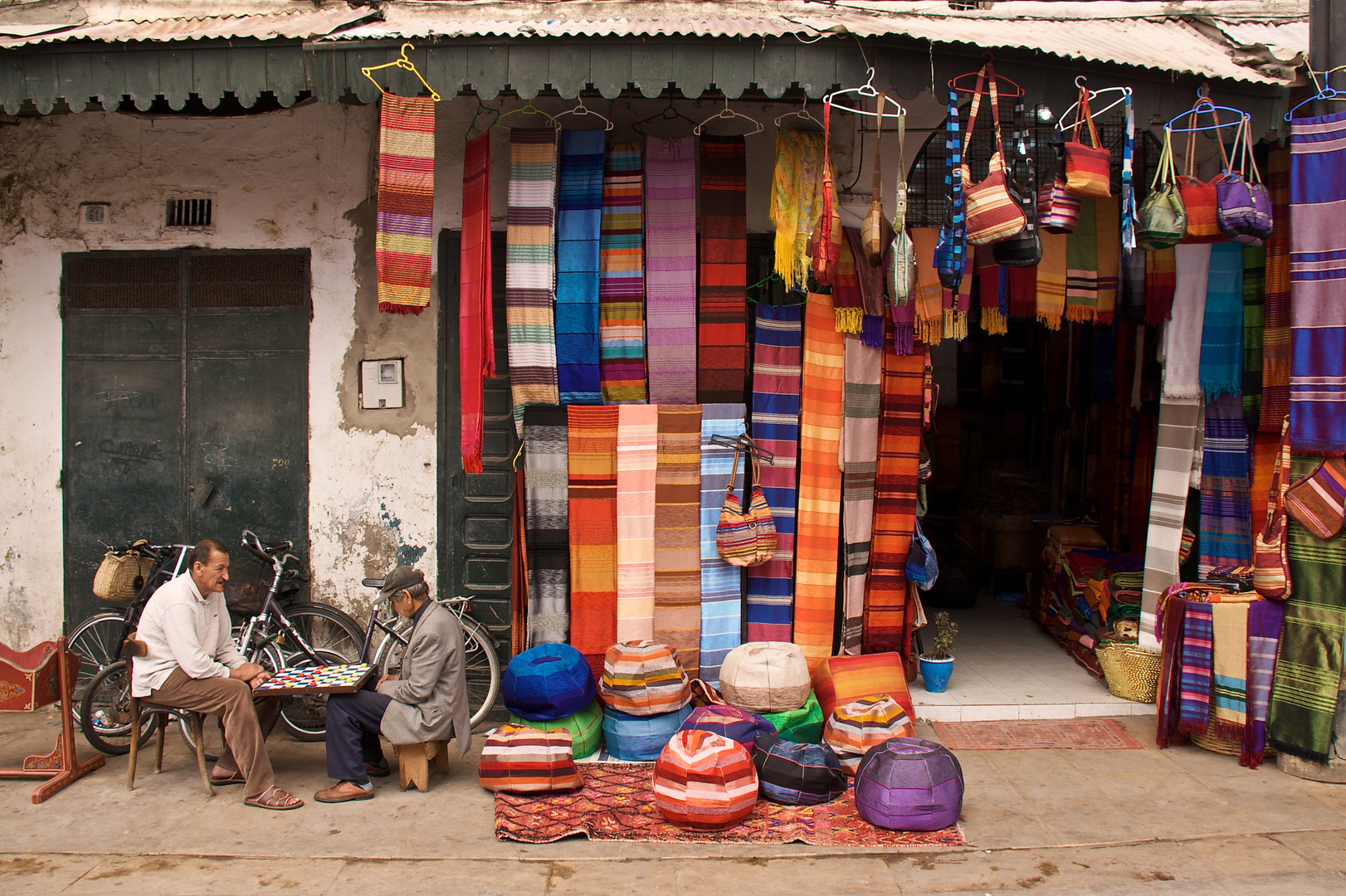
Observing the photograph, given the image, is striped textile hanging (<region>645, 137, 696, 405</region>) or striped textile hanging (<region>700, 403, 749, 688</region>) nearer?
striped textile hanging (<region>645, 137, 696, 405</region>)

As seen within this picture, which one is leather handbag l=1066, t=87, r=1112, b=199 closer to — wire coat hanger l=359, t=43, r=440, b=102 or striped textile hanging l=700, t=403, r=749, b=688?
striped textile hanging l=700, t=403, r=749, b=688

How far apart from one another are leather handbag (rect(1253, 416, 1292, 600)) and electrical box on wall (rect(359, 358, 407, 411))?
16.9ft

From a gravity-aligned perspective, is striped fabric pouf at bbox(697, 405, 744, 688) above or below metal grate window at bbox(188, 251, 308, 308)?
below

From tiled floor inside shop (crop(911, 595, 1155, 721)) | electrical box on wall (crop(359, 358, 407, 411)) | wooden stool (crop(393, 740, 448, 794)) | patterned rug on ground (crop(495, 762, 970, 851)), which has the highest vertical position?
electrical box on wall (crop(359, 358, 407, 411))

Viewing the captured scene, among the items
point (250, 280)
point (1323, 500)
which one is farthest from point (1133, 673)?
point (250, 280)

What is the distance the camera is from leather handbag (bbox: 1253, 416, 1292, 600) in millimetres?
5516

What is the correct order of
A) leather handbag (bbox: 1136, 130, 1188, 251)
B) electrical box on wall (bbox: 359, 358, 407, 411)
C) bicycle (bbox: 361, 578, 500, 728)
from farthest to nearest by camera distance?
electrical box on wall (bbox: 359, 358, 407, 411) → bicycle (bbox: 361, 578, 500, 728) → leather handbag (bbox: 1136, 130, 1188, 251)

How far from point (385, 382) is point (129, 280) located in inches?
73.3

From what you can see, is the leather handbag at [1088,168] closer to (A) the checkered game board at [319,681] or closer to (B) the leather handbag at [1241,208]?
(B) the leather handbag at [1241,208]

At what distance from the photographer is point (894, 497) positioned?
254 inches

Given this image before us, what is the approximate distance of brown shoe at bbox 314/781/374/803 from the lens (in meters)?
5.19

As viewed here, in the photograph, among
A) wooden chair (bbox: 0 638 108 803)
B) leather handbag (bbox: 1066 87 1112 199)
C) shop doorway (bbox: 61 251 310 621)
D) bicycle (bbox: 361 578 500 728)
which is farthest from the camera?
shop doorway (bbox: 61 251 310 621)

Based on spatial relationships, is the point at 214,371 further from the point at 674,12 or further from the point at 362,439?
the point at 674,12

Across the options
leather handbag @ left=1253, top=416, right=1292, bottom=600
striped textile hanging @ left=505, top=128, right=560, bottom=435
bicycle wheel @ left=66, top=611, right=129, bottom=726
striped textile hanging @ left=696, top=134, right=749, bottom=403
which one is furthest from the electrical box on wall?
leather handbag @ left=1253, top=416, right=1292, bottom=600
